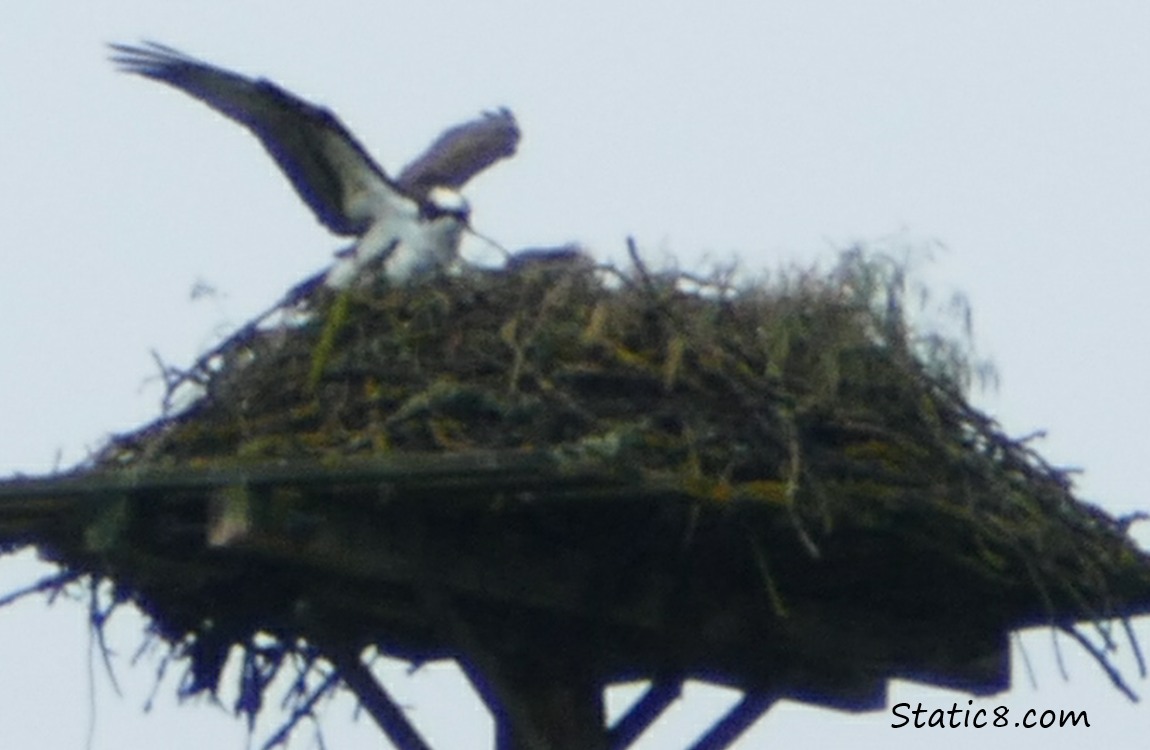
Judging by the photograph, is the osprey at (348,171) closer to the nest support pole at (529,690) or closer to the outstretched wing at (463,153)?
the outstretched wing at (463,153)

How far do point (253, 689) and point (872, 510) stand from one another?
1.62 m

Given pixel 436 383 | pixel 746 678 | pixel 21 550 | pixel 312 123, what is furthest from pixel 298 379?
pixel 312 123

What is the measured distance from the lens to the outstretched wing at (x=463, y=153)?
28.7 feet

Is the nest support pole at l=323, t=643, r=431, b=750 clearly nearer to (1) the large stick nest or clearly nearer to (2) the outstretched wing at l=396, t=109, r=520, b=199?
(1) the large stick nest

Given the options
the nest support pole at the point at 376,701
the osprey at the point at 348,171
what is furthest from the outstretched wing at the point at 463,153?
the nest support pole at the point at 376,701

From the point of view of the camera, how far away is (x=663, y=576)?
6160mm

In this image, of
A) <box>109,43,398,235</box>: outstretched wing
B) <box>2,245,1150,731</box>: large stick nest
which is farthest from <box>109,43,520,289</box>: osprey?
<box>2,245,1150,731</box>: large stick nest

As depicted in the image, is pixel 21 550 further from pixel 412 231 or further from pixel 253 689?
pixel 412 231

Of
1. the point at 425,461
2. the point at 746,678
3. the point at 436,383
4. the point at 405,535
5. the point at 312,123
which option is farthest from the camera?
the point at 312,123

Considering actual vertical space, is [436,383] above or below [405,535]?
above

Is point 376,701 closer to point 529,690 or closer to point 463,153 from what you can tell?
point 529,690

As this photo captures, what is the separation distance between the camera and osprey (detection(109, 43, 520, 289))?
25.3 feet

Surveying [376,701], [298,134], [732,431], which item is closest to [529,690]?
[376,701]

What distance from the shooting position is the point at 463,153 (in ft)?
29.0
